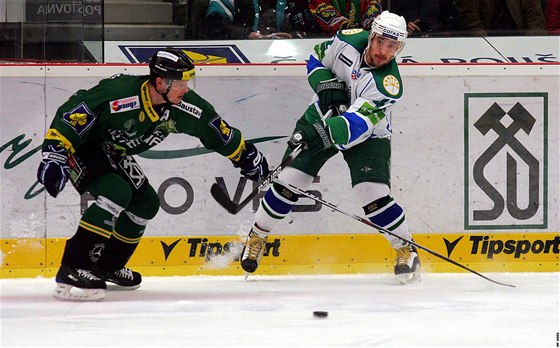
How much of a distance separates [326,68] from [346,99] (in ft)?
0.68

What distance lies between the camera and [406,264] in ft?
17.1

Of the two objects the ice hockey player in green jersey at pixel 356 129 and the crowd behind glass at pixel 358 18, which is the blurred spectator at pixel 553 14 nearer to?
the crowd behind glass at pixel 358 18

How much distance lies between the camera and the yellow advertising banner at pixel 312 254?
17.6 ft

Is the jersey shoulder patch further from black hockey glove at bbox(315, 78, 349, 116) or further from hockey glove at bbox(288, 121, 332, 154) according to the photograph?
hockey glove at bbox(288, 121, 332, 154)

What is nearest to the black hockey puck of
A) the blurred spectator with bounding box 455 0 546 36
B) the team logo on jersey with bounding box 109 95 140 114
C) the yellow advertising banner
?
the team logo on jersey with bounding box 109 95 140 114

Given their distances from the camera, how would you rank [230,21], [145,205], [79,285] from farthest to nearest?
1. [230,21]
2. [145,205]
3. [79,285]

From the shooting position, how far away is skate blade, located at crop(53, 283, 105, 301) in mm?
4613

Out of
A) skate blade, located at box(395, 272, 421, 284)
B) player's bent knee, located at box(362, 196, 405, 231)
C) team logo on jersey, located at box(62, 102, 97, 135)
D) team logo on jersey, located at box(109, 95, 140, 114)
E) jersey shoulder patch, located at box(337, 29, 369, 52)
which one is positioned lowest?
skate blade, located at box(395, 272, 421, 284)

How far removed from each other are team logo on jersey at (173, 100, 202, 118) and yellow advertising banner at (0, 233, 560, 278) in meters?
0.93

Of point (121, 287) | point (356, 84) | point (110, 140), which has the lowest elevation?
point (121, 287)

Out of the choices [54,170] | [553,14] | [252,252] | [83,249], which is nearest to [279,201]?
[252,252]

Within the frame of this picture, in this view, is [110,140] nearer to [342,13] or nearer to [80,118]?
[80,118]

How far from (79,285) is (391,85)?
61.8 inches

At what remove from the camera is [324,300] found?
4.73 m
